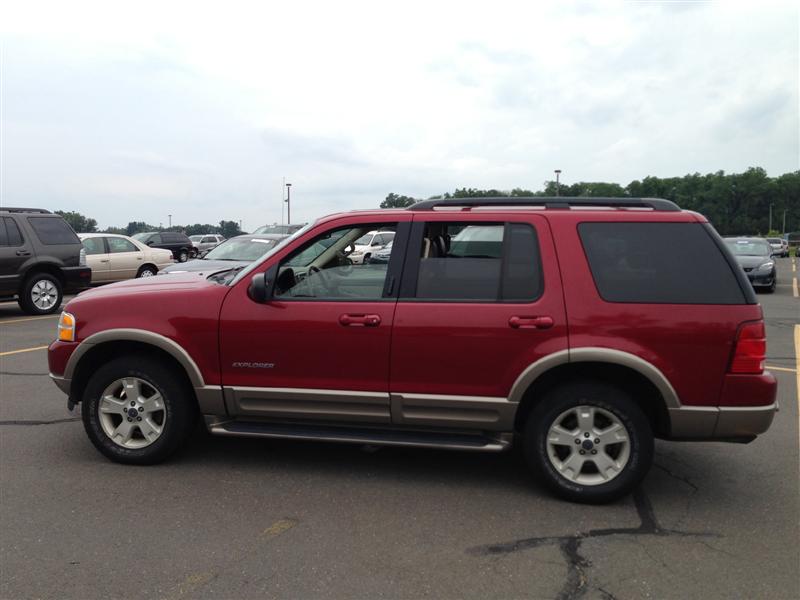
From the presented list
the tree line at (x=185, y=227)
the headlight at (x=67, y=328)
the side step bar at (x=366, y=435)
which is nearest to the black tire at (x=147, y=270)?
the headlight at (x=67, y=328)

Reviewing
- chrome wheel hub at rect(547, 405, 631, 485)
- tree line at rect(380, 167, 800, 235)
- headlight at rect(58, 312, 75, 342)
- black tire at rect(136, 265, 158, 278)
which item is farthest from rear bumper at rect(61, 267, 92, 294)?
tree line at rect(380, 167, 800, 235)

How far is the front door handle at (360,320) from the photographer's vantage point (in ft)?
13.3

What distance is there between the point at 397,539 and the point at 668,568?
4.40 feet

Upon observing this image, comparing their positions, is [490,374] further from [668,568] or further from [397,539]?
[668,568]

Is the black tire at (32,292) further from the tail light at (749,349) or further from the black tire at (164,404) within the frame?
the tail light at (749,349)

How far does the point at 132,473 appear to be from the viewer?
14.5 feet

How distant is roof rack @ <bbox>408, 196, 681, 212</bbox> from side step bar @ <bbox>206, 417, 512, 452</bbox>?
147cm

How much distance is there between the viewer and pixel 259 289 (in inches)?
165

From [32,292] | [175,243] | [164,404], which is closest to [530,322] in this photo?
[164,404]

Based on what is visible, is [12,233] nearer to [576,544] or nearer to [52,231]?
[52,231]

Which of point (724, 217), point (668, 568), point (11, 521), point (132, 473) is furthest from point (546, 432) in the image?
point (724, 217)

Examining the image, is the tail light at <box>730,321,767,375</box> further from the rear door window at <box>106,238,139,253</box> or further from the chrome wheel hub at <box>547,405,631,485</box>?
the rear door window at <box>106,238,139,253</box>

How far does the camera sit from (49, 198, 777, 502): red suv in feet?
12.5

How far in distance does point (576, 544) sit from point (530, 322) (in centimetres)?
124
